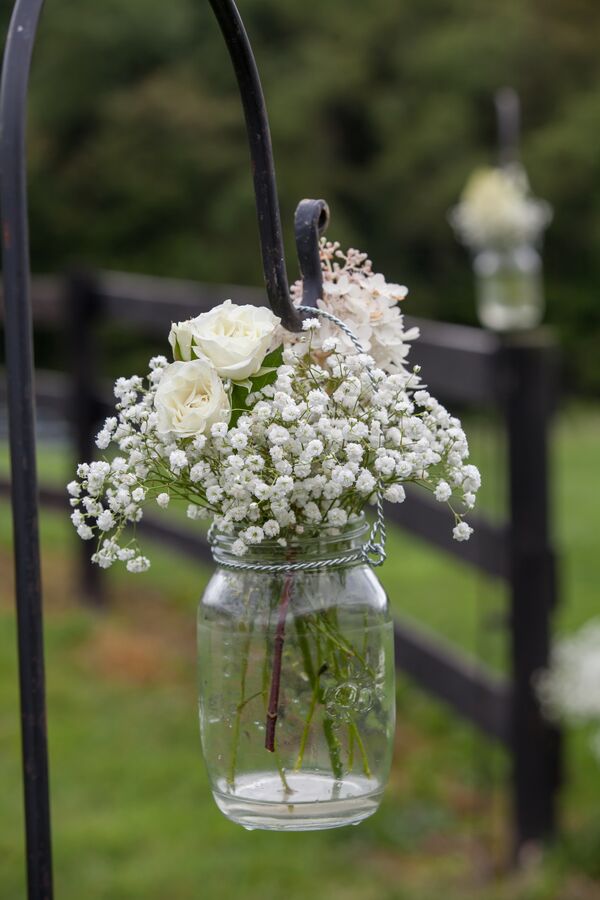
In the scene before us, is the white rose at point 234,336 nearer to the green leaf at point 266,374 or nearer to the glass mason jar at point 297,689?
the green leaf at point 266,374

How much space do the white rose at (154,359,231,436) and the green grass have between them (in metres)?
2.12

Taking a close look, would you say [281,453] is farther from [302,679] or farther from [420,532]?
[420,532]

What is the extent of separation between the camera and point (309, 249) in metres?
0.95

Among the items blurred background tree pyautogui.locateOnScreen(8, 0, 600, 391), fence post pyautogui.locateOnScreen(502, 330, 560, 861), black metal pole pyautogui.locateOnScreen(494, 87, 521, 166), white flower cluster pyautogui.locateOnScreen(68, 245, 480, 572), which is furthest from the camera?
blurred background tree pyautogui.locateOnScreen(8, 0, 600, 391)

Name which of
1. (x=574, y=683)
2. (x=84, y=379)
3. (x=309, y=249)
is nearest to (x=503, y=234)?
(x=84, y=379)

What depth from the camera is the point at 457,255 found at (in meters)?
15.7

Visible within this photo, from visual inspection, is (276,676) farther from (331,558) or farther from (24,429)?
(24,429)

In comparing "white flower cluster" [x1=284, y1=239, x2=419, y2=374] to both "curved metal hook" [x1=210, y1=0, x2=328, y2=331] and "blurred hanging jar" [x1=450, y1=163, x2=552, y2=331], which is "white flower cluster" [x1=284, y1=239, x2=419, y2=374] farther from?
"blurred hanging jar" [x1=450, y1=163, x2=552, y2=331]

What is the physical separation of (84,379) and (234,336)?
4.28 metres

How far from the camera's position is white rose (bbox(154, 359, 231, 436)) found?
34.1 inches

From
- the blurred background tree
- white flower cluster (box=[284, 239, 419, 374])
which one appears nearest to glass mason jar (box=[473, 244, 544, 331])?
white flower cluster (box=[284, 239, 419, 374])

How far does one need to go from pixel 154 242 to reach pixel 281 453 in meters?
14.7

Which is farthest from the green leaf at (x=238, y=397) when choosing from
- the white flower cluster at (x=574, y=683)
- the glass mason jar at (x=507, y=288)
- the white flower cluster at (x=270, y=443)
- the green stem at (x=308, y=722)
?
the glass mason jar at (x=507, y=288)

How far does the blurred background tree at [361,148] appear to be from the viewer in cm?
1433
